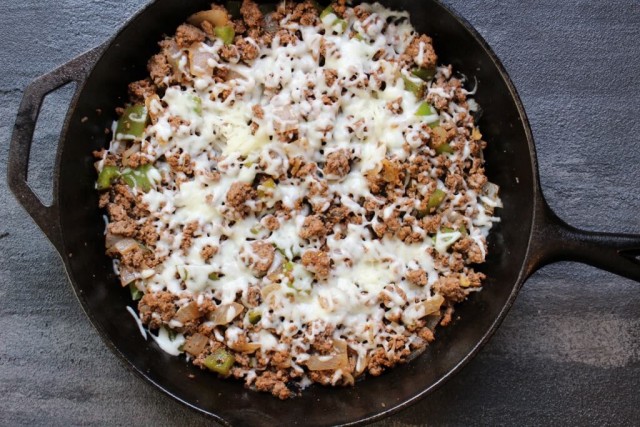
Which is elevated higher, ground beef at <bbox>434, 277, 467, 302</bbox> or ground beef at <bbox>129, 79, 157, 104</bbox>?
ground beef at <bbox>434, 277, 467, 302</bbox>

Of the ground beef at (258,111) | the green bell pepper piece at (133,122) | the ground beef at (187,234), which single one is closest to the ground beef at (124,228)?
the ground beef at (187,234)

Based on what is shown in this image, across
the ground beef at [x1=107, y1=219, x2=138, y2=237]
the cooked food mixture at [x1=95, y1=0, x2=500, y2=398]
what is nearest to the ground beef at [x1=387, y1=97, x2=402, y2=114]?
the cooked food mixture at [x1=95, y1=0, x2=500, y2=398]

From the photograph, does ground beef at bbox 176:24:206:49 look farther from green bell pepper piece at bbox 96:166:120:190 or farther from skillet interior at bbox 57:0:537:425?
green bell pepper piece at bbox 96:166:120:190

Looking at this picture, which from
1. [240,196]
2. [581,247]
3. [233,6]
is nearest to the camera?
[581,247]

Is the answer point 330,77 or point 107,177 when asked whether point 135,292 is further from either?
point 330,77

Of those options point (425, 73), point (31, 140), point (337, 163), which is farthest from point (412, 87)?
point (31, 140)

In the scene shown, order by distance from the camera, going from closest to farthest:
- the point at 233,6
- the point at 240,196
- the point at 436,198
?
the point at 240,196, the point at 436,198, the point at 233,6
